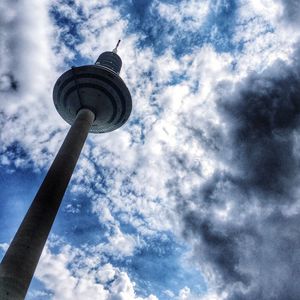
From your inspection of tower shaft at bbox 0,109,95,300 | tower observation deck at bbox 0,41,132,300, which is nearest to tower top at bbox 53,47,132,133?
tower observation deck at bbox 0,41,132,300

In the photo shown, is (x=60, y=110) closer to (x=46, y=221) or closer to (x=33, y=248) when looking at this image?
(x=46, y=221)

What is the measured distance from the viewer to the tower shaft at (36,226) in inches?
829

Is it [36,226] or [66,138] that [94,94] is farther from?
[36,226]

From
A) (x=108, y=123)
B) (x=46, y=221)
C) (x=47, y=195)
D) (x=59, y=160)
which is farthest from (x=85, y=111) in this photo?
(x=46, y=221)

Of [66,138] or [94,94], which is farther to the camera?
[94,94]

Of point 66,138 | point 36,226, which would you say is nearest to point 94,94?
point 66,138

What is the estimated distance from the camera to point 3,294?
20.0m

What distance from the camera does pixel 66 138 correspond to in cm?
3328

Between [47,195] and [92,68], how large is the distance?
68.7 feet

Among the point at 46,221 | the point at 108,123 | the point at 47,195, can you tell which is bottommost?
the point at 46,221

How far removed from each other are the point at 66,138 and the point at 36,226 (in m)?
11.7

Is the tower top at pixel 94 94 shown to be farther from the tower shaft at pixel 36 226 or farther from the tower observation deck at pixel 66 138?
the tower shaft at pixel 36 226

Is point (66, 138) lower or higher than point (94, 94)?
lower

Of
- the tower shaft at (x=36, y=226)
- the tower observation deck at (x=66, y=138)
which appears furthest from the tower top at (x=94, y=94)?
the tower shaft at (x=36, y=226)
